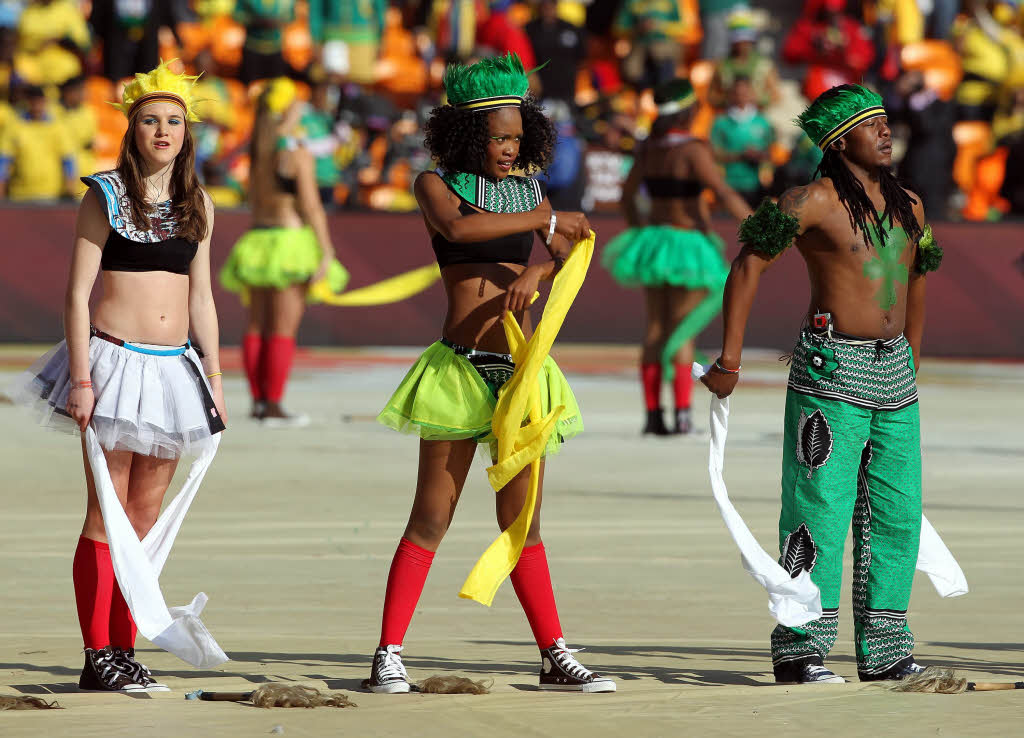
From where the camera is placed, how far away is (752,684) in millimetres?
5750

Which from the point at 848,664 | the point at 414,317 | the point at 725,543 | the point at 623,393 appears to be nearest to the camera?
the point at 848,664

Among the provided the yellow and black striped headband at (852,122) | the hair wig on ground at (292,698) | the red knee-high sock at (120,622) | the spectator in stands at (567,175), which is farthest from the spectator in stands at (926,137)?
the hair wig on ground at (292,698)

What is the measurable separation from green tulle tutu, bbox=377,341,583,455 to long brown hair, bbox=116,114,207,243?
0.80m

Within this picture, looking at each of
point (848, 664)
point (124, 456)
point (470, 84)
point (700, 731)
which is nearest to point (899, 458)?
point (848, 664)

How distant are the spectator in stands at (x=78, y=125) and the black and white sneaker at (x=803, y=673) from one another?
1378 centimetres

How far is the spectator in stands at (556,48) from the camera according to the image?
19875 mm

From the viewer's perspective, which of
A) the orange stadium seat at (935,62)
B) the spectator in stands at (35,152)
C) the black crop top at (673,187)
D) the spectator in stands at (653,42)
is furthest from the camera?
the orange stadium seat at (935,62)

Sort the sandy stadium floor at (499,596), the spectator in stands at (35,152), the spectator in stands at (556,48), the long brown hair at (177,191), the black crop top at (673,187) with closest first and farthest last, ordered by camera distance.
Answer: the sandy stadium floor at (499,596)
the long brown hair at (177,191)
the black crop top at (673,187)
the spectator in stands at (35,152)
the spectator in stands at (556,48)

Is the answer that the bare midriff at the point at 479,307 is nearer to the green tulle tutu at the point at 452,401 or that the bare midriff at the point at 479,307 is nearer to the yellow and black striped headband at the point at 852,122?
the green tulle tutu at the point at 452,401

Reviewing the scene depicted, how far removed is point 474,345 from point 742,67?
14831mm

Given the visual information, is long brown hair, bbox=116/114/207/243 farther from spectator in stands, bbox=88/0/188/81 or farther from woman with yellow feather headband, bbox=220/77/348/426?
spectator in stands, bbox=88/0/188/81

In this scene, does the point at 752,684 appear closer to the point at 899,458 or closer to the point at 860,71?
the point at 899,458

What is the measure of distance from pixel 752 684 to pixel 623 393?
394 inches

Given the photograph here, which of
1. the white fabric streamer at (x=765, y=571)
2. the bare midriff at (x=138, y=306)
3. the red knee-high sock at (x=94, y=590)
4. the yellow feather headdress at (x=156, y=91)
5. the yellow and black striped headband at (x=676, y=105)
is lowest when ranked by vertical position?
the red knee-high sock at (x=94, y=590)
